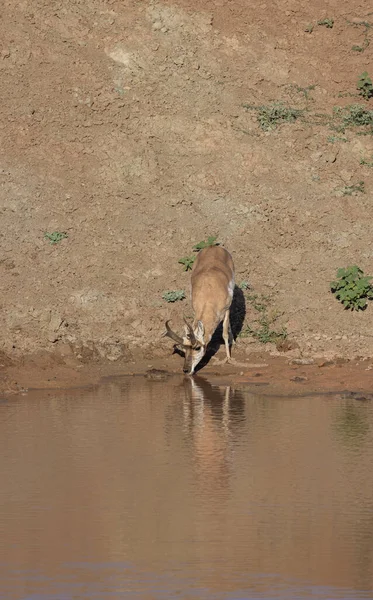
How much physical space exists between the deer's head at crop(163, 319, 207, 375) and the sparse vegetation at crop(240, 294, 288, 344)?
6.64ft

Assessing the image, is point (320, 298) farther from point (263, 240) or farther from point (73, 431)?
point (73, 431)

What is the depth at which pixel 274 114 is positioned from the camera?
3095 cm

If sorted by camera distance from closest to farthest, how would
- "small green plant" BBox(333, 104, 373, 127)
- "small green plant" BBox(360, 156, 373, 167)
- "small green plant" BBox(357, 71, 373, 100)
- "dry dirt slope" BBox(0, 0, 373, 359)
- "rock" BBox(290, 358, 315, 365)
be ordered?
"rock" BBox(290, 358, 315, 365) → "dry dirt slope" BBox(0, 0, 373, 359) → "small green plant" BBox(360, 156, 373, 167) → "small green plant" BBox(333, 104, 373, 127) → "small green plant" BBox(357, 71, 373, 100)

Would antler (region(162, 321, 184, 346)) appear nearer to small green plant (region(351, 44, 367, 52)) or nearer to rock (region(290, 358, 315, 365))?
Answer: rock (region(290, 358, 315, 365))

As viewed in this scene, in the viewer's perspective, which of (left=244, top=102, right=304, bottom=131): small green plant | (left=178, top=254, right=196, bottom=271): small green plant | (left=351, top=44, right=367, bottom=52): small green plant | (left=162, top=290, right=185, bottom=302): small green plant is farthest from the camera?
(left=351, top=44, right=367, bottom=52): small green plant

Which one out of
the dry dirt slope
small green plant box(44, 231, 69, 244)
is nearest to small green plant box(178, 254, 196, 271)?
the dry dirt slope

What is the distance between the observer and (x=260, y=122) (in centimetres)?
3069

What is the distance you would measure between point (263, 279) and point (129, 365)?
4324 mm

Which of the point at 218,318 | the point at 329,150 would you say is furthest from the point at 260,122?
the point at 218,318

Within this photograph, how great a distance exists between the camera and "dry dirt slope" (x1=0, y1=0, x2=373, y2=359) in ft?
77.7

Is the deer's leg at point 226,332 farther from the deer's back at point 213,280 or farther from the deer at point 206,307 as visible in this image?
the deer's back at point 213,280

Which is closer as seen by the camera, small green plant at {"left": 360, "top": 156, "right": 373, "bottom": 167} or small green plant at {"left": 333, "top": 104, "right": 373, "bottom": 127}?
small green plant at {"left": 360, "top": 156, "right": 373, "bottom": 167}

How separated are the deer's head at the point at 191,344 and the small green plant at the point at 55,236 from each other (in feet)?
16.6

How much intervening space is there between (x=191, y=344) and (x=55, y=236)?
5651 mm
